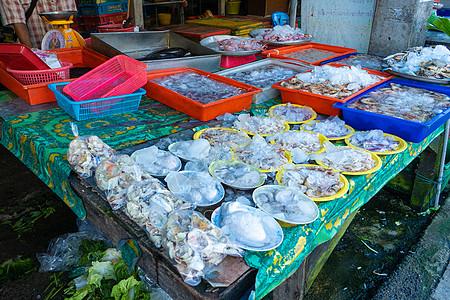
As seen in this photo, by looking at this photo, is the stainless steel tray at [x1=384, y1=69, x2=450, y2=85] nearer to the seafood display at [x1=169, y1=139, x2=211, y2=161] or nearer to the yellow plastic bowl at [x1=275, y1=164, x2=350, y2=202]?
the yellow plastic bowl at [x1=275, y1=164, x2=350, y2=202]

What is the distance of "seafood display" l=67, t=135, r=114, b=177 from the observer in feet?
5.64

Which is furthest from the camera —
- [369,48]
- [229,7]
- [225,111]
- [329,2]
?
[229,7]

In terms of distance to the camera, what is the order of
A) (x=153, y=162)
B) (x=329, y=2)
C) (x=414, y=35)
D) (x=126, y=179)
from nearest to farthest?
(x=126, y=179)
(x=153, y=162)
(x=414, y=35)
(x=329, y=2)

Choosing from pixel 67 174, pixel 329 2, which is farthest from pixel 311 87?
pixel 329 2

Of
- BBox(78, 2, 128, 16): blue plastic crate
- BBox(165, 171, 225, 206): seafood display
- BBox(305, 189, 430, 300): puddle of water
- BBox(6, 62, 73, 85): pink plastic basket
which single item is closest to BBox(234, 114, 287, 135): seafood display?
BBox(165, 171, 225, 206): seafood display

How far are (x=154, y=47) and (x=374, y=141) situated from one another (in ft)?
10.2

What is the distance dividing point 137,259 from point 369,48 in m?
4.30

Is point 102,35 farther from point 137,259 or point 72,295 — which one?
point 137,259

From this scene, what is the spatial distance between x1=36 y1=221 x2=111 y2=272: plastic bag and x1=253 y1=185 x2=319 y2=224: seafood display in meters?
1.69

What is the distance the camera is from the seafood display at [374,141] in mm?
2070

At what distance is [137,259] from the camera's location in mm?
1421

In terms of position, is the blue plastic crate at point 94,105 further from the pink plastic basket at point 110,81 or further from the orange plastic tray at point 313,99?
the orange plastic tray at point 313,99

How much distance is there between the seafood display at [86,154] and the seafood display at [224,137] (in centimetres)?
64

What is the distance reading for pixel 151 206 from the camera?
1.38m
